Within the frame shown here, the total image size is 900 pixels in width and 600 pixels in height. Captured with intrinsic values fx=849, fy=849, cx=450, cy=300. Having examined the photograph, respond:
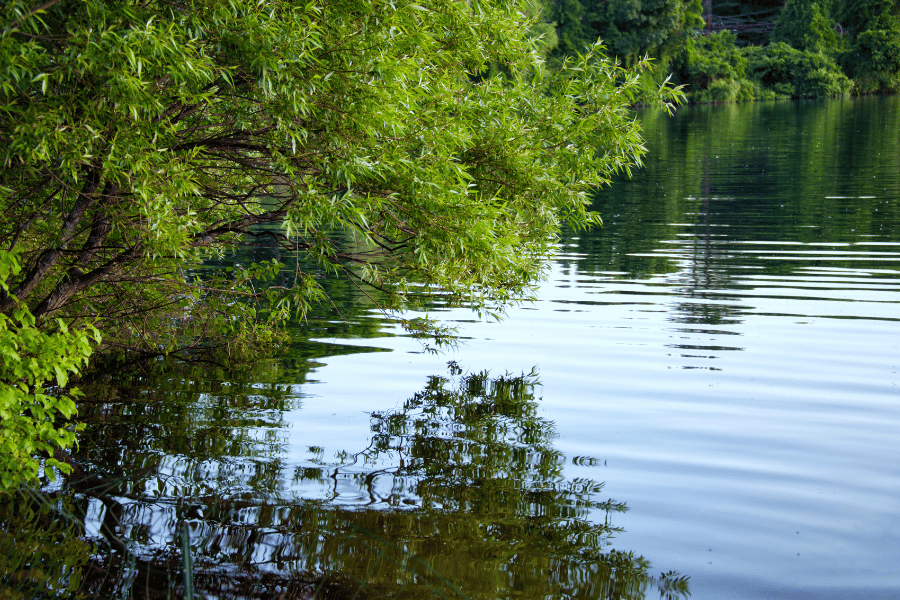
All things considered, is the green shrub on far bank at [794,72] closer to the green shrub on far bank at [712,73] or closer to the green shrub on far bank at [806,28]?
the green shrub on far bank at [806,28]

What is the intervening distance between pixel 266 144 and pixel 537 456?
15.5ft

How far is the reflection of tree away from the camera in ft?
23.1

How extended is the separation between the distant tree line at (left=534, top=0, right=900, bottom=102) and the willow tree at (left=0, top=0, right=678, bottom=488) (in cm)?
8659

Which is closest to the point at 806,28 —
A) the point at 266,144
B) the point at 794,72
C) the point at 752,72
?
the point at 794,72

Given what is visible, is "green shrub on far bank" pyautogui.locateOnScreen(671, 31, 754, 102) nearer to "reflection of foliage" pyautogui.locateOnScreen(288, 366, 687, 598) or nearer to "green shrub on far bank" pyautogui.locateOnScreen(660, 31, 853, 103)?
"green shrub on far bank" pyautogui.locateOnScreen(660, 31, 853, 103)

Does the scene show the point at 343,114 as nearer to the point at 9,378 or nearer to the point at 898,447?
the point at 9,378

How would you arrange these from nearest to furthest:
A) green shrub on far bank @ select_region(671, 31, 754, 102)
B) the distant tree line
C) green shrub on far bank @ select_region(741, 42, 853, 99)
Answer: the distant tree line
green shrub on far bank @ select_region(671, 31, 754, 102)
green shrub on far bank @ select_region(741, 42, 853, 99)

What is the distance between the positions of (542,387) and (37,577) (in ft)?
24.1

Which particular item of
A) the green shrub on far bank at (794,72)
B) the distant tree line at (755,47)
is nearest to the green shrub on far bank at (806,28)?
the distant tree line at (755,47)

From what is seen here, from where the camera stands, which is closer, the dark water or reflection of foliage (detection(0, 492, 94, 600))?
reflection of foliage (detection(0, 492, 94, 600))

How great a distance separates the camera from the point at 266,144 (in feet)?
31.8

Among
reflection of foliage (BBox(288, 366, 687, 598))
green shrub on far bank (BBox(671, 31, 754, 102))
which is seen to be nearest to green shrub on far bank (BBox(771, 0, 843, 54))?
green shrub on far bank (BBox(671, 31, 754, 102))

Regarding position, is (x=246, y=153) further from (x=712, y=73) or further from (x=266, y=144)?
(x=712, y=73)

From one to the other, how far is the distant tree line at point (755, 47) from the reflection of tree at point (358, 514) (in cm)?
8885
